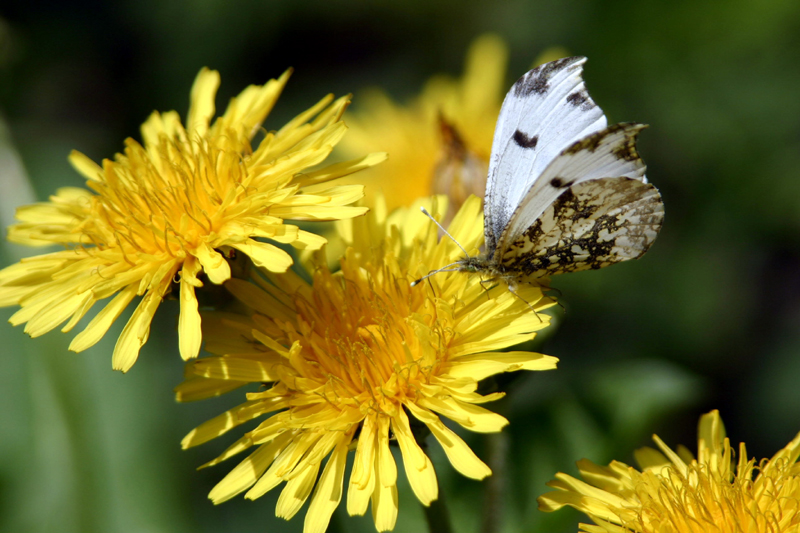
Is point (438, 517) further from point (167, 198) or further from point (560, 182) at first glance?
point (167, 198)

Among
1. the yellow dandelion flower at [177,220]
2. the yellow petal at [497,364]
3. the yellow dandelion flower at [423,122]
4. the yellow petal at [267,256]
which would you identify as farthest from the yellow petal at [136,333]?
the yellow dandelion flower at [423,122]

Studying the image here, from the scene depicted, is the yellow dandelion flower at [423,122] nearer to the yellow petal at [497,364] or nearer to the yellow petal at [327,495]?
A: the yellow petal at [497,364]

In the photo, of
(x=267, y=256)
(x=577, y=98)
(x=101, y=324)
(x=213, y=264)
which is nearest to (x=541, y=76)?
(x=577, y=98)

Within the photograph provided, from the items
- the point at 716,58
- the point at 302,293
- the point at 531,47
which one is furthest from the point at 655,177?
the point at 302,293

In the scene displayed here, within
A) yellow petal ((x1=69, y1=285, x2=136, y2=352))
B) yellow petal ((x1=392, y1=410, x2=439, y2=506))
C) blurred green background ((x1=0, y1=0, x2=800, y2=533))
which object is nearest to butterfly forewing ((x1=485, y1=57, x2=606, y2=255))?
blurred green background ((x1=0, y1=0, x2=800, y2=533))

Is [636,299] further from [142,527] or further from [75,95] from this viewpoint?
[75,95]

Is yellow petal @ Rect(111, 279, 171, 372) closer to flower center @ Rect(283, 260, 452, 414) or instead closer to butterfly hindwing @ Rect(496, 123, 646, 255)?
flower center @ Rect(283, 260, 452, 414)
